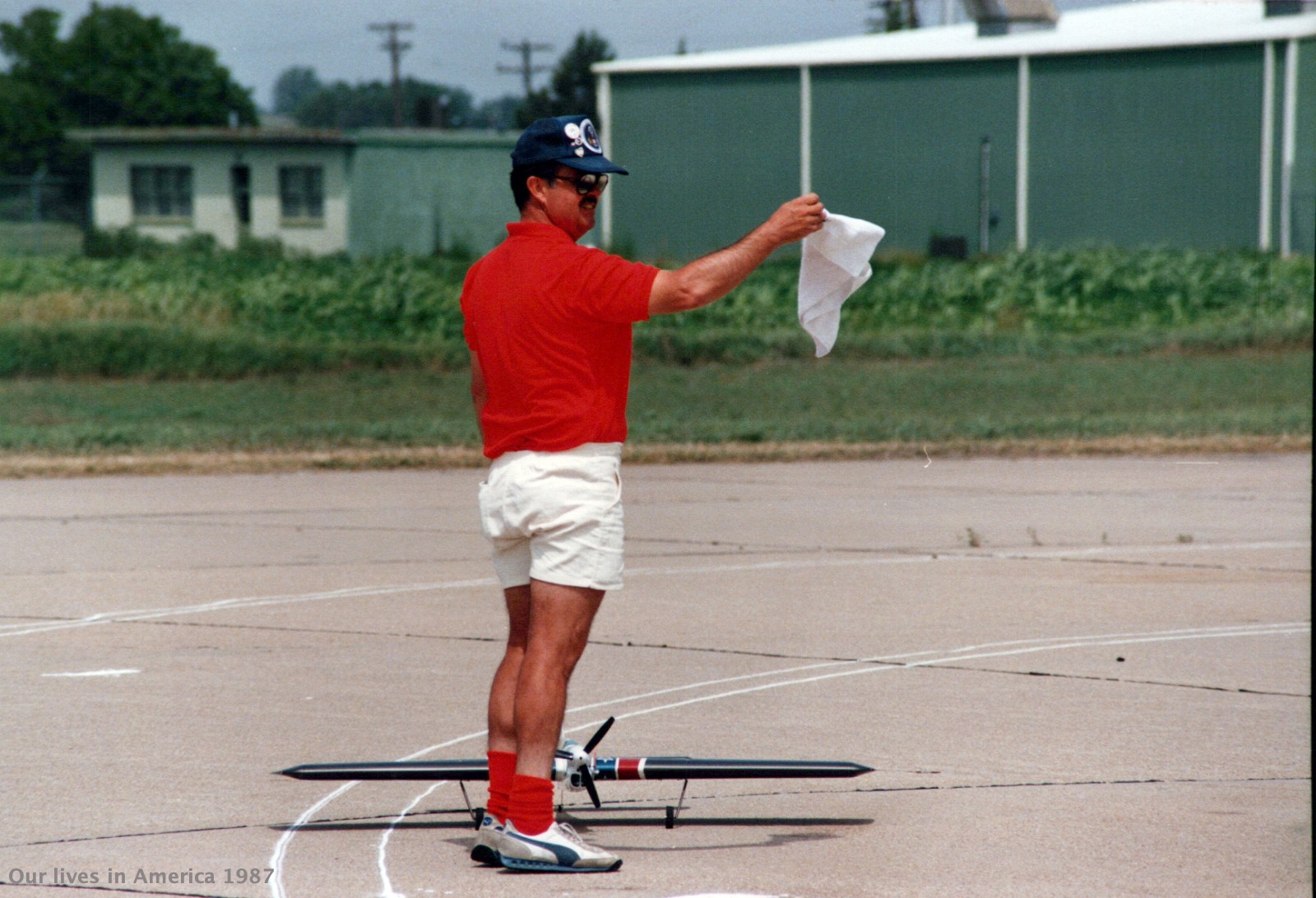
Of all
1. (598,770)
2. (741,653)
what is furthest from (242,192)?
(598,770)

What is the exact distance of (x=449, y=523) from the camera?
1148 cm

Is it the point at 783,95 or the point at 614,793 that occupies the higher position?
the point at 783,95

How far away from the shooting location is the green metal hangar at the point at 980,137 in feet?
116

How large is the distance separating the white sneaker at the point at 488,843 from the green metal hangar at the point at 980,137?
30.3 meters

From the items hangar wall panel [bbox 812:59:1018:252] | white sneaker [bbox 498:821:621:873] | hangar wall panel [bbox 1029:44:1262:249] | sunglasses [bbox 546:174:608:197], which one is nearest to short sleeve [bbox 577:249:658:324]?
sunglasses [bbox 546:174:608:197]

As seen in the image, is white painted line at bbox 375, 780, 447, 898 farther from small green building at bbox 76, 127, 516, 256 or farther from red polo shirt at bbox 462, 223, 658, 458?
small green building at bbox 76, 127, 516, 256

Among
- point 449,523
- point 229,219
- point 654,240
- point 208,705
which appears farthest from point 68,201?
point 208,705

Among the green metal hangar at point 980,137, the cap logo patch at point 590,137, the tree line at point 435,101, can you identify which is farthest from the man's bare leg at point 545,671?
the green metal hangar at point 980,137

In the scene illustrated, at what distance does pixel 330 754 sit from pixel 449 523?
576 centimetres

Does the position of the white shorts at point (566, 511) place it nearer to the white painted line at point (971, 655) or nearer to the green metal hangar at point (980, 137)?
the white painted line at point (971, 655)

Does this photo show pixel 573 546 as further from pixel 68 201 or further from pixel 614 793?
pixel 68 201

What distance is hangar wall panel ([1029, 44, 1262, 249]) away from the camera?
3553 centimetres

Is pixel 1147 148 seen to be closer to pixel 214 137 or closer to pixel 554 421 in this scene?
pixel 214 137

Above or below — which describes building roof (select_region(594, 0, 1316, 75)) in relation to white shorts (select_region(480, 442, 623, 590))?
above
